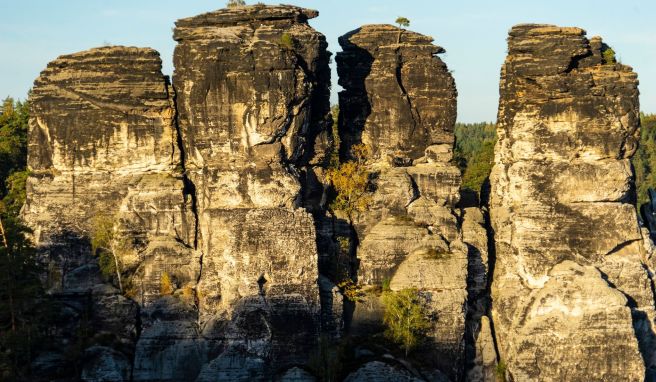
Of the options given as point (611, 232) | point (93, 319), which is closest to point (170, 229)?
point (93, 319)

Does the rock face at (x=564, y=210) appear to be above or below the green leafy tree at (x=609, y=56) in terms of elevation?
below

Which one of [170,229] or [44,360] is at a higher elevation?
[170,229]

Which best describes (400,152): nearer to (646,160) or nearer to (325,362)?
(325,362)

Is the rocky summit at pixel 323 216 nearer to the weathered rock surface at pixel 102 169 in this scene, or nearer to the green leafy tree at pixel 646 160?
the weathered rock surface at pixel 102 169

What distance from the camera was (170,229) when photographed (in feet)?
188

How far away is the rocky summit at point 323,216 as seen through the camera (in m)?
55.3

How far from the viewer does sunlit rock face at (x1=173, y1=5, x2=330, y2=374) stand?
5500 cm

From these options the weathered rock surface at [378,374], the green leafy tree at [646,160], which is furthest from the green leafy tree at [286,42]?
the green leafy tree at [646,160]

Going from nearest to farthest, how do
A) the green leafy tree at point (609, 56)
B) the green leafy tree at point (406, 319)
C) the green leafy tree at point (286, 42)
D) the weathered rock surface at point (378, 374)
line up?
the weathered rock surface at point (378, 374) → the green leafy tree at point (406, 319) → the green leafy tree at point (286, 42) → the green leafy tree at point (609, 56)

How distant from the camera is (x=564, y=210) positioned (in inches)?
2318

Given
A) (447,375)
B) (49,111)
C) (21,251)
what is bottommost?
(447,375)

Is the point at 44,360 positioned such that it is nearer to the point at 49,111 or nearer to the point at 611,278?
the point at 49,111

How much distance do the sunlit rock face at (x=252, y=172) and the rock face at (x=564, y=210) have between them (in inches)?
313

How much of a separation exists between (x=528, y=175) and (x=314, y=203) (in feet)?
26.4
